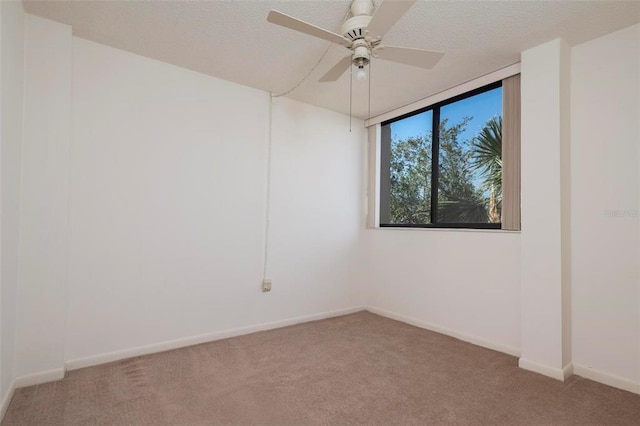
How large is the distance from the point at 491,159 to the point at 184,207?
9.40ft

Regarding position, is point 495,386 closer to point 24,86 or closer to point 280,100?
point 280,100

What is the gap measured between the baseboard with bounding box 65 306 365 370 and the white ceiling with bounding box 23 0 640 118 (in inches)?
93.2

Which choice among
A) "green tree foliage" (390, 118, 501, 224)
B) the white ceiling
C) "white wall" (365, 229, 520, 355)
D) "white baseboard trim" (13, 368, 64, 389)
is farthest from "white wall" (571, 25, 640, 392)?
"white baseboard trim" (13, 368, 64, 389)

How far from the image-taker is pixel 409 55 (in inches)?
82.5

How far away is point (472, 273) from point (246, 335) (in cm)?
221

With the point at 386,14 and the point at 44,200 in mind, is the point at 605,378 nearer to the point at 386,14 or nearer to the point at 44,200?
the point at 386,14

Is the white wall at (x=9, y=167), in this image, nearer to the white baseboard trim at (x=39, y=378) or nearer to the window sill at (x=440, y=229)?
the white baseboard trim at (x=39, y=378)

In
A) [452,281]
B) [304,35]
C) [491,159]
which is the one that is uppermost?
[304,35]

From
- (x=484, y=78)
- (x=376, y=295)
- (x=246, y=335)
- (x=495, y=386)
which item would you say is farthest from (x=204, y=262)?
(x=484, y=78)

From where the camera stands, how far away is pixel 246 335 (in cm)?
319

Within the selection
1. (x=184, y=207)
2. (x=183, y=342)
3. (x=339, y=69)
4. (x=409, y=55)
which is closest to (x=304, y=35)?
(x=339, y=69)

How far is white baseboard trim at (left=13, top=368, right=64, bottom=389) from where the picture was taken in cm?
213

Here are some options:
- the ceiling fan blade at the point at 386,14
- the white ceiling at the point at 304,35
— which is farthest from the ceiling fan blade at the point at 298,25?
the white ceiling at the point at 304,35

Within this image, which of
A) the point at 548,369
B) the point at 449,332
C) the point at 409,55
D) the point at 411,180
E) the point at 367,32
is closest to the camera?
the point at 367,32
